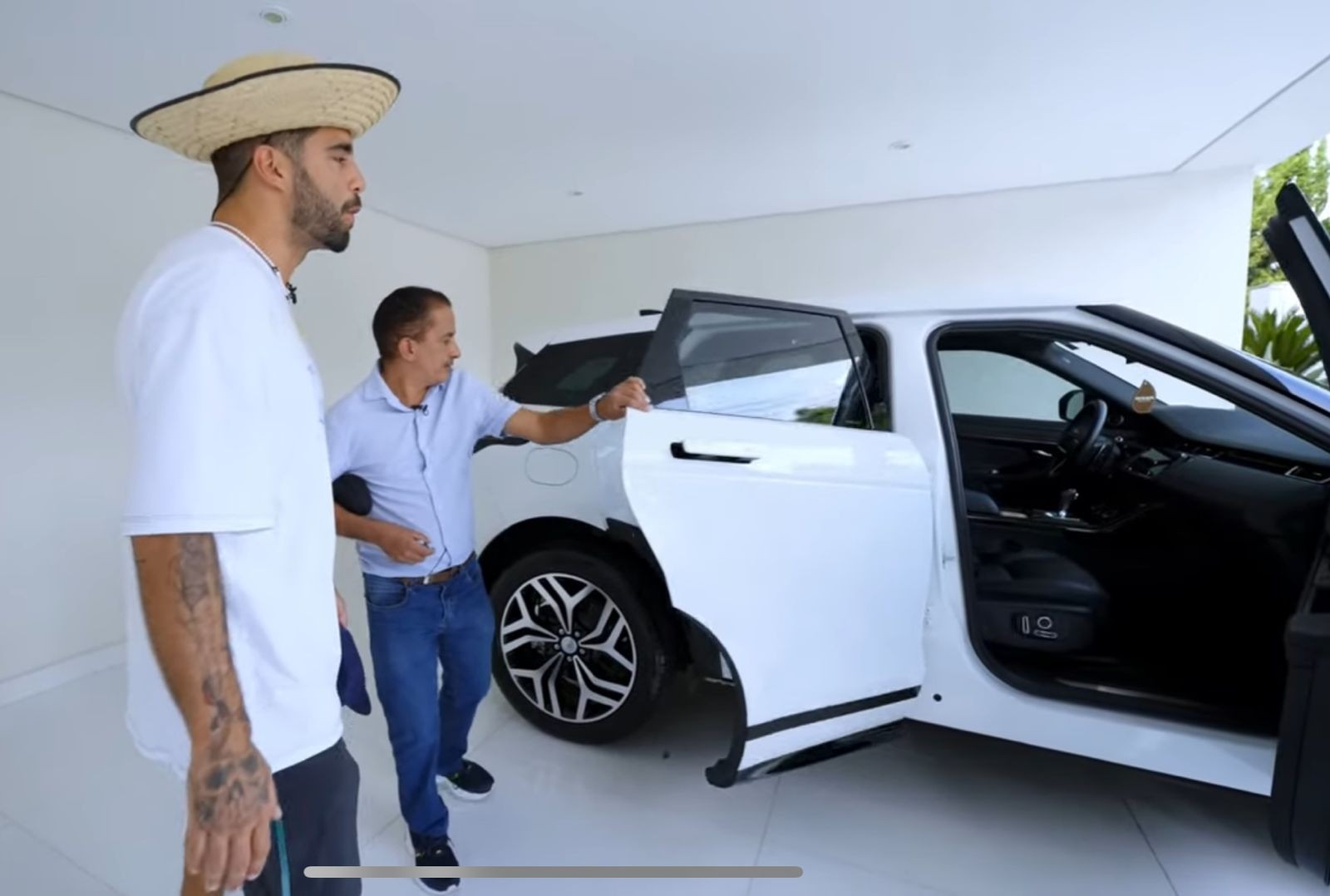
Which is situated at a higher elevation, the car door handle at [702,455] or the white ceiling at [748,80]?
the white ceiling at [748,80]

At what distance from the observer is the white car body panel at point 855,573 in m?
1.57

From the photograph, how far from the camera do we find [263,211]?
0.91m

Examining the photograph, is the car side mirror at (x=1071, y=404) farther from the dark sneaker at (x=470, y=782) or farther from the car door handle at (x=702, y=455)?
the dark sneaker at (x=470, y=782)

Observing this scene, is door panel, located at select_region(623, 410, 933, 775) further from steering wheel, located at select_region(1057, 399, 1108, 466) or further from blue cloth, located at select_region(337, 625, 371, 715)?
steering wheel, located at select_region(1057, 399, 1108, 466)

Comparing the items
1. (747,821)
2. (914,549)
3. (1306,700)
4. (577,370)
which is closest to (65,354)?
(577,370)

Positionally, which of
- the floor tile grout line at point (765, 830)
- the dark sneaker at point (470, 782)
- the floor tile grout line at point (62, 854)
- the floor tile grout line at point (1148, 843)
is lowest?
the floor tile grout line at point (1148, 843)

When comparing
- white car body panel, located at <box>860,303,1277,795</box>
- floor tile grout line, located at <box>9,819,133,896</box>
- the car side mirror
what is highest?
the car side mirror

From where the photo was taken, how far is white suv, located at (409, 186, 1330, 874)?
1571mm

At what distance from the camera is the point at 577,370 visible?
2.26 metres

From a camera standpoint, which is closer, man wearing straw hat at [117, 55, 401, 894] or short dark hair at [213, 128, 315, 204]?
man wearing straw hat at [117, 55, 401, 894]

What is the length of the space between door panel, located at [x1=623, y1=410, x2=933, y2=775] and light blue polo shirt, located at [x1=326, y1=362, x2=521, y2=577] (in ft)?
1.53

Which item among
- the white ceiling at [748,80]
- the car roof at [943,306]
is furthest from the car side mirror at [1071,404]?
the white ceiling at [748,80]

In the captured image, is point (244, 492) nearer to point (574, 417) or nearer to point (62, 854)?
point (574, 417)

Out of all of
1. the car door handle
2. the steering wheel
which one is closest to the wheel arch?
the car door handle
